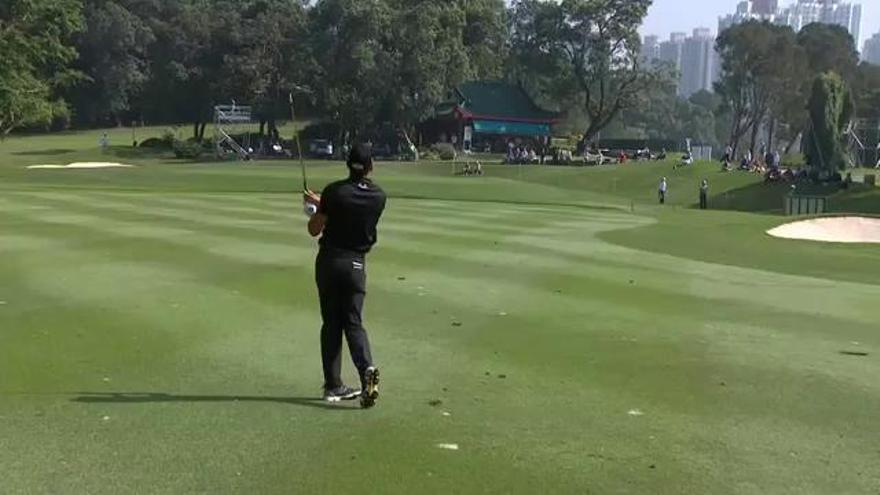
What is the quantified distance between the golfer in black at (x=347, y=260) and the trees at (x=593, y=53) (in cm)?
→ 10028

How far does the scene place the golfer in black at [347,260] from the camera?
8.30 m

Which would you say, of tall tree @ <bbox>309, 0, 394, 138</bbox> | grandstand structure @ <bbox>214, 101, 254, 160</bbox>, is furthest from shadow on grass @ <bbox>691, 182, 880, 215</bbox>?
grandstand structure @ <bbox>214, 101, 254, 160</bbox>

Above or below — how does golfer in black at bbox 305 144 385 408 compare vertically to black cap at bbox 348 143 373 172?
below

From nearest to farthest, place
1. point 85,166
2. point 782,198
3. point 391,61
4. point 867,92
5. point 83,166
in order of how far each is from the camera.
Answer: point 782,198
point 85,166
point 83,166
point 391,61
point 867,92

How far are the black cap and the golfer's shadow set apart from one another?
2.00 m

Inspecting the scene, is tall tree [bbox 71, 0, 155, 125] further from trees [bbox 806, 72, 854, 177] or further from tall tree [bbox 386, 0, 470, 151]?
trees [bbox 806, 72, 854, 177]

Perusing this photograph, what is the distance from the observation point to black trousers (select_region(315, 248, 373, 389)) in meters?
8.30

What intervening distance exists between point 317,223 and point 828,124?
7057 cm

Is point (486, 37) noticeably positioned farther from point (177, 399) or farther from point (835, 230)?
point (177, 399)

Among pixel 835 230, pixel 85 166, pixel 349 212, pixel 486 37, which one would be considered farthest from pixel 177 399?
pixel 486 37

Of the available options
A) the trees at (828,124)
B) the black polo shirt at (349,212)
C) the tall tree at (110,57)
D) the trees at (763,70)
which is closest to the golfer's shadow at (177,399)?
the black polo shirt at (349,212)

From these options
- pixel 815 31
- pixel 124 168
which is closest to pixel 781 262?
pixel 124 168

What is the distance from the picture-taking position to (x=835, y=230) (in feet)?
125

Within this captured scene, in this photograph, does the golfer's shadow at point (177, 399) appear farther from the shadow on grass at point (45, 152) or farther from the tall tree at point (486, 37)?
the tall tree at point (486, 37)
